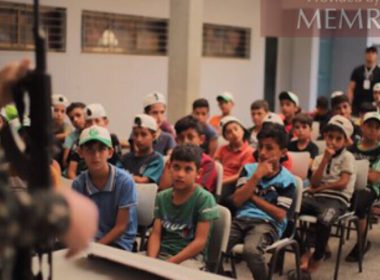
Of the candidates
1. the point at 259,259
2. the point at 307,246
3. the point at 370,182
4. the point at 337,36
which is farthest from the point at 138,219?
the point at 337,36

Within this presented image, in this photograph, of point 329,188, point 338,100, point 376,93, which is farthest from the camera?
point 376,93

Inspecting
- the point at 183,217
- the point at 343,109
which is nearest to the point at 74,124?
the point at 183,217

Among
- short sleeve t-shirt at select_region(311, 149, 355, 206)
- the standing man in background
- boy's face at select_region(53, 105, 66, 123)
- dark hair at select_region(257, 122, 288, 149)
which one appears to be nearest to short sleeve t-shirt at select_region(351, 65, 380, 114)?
the standing man in background

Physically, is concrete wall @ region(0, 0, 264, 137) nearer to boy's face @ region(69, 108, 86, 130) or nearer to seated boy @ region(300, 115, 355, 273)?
boy's face @ region(69, 108, 86, 130)

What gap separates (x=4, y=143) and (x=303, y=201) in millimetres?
3123

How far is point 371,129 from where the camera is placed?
14.4 ft

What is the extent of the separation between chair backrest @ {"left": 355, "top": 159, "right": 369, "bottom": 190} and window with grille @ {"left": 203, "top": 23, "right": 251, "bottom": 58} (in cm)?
489

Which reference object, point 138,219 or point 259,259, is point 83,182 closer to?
point 138,219

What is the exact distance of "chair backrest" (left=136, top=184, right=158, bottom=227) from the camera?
3125 millimetres

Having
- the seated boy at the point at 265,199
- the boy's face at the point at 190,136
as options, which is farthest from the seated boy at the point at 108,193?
the boy's face at the point at 190,136

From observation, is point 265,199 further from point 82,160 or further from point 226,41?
point 226,41

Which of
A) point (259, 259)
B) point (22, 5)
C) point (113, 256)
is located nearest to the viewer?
point (113, 256)

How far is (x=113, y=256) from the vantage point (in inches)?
74.2

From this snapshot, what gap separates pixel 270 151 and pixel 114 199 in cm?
103
